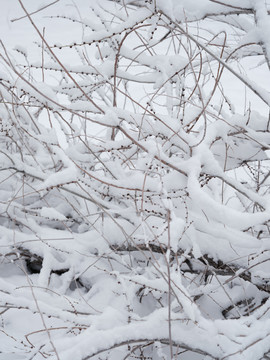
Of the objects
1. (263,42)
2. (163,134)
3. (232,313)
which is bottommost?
(232,313)

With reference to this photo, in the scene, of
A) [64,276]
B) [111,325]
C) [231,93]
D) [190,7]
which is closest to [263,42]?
[190,7]

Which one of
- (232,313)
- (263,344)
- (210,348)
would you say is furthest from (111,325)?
(232,313)

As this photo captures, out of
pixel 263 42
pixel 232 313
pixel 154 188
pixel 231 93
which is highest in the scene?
pixel 231 93

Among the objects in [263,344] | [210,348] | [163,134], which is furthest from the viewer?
[163,134]

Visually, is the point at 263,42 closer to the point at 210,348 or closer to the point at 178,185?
the point at 178,185

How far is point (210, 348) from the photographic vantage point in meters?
1.24

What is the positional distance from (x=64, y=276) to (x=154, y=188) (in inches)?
35.0

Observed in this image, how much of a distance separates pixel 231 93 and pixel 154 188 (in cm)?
628

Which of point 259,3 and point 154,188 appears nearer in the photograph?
point 259,3

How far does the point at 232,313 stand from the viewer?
6.21 ft

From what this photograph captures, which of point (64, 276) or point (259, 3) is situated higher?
point (259, 3)

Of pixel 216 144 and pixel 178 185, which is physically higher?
pixel 216 144

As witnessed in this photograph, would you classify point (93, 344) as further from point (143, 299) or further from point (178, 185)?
point (143, 299)

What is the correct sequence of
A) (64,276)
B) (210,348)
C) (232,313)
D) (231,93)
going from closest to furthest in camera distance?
1. (210,348)
2. (232,313)
3. (64,276)
4. (231,93)
